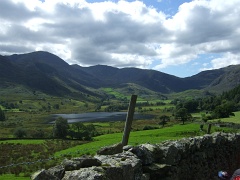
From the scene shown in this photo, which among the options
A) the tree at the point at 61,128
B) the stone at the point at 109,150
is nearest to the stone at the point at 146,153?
the stone at the point at 109,150

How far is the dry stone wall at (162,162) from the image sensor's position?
18.6 feet

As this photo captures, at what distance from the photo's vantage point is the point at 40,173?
5277 mm

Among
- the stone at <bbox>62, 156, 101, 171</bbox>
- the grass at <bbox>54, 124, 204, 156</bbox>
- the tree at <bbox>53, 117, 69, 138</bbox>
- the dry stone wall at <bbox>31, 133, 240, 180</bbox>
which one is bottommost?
the tree at <bbox>53, 117, 69, 138</bbox>

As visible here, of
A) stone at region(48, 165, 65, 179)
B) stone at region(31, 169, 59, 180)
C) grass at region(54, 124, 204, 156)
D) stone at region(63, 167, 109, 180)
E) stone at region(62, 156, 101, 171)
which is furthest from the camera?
grass at region(54, 124, 204, 156)

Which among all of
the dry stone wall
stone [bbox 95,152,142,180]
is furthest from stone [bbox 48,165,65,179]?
stone [bbox 95,152,142,180]

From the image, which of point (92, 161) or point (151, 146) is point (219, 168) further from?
point (92, 161)

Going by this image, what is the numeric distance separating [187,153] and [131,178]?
405 cm

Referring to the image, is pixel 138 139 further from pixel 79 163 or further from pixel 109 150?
pixel 79 163

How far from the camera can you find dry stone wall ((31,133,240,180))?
224 inches

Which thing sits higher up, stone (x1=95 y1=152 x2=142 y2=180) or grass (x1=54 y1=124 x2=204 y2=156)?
stone (x1=95 y1=152 x2=142 y2=180)

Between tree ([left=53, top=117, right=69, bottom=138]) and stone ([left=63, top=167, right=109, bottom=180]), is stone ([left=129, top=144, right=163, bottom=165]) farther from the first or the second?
tree ([left=53, top=117, right=69, bottom=138])

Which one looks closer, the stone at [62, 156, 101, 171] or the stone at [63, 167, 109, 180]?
the stone at [63, 167, 109, 180]

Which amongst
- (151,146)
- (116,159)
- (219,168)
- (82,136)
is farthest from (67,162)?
(82,136)

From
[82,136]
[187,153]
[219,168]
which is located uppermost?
[187,153]
